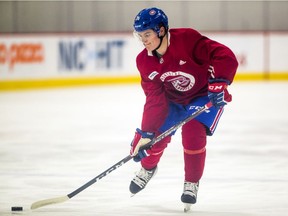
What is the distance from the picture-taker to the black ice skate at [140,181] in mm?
4020

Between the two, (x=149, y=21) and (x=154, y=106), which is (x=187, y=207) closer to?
(x=154, y=106)

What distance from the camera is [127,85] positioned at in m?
11.9

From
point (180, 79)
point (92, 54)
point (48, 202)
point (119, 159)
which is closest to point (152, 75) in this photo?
point (180, 79)

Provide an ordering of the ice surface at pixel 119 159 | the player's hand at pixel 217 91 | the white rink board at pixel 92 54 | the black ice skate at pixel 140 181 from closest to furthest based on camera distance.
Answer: the player's hand at pixel 217 91 → the ice surface at pixel 119 159 → the black ice skate at pixel 140 181 → the white rink board at pixel 92 54

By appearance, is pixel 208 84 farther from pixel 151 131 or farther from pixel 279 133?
pixel 279 133

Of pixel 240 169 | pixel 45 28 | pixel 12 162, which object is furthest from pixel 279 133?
pixel 45 28

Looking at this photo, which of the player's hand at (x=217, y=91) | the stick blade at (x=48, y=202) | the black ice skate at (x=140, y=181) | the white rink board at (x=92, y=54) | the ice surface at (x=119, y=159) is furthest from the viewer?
the white rink board at (x=92, y=54)

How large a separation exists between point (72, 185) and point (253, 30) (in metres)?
9.26

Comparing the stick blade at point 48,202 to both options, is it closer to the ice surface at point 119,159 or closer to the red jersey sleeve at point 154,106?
the ice surface at point 119,159

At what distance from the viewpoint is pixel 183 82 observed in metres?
3.82

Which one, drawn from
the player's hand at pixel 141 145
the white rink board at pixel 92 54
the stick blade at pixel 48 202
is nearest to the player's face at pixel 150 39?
the player's hand at pixel 141 145

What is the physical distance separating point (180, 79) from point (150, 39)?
0.26m

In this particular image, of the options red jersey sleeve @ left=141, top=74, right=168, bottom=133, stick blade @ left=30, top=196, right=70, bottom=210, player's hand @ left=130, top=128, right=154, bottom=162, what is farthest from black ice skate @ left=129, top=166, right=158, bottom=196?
stick blade @ left=30, top=196, right=70, bottom=210

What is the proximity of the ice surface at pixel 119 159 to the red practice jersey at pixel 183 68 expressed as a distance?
1.65 feet
